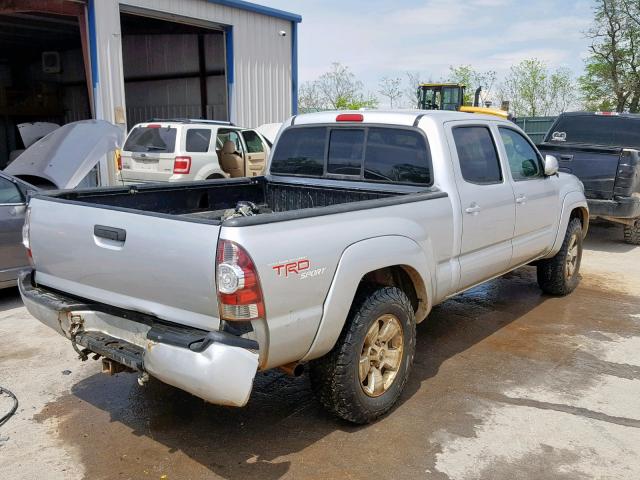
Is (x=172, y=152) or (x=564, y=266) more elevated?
(x=172, y=152)

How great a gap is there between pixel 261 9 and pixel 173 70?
18.8ft

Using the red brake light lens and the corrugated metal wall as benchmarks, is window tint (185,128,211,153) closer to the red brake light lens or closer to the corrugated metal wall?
the corrugated metal wall

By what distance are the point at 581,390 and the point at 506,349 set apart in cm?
87

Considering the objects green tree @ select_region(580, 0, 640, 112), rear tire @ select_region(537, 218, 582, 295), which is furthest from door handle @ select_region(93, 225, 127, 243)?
green tree @ select_region(580, 0, 640, 112)

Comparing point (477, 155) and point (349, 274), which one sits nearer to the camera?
point (349, 274)

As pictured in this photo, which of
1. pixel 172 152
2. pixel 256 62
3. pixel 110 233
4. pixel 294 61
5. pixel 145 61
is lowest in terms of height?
pixel 110 233

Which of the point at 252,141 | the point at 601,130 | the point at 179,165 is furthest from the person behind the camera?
the point at 252,141

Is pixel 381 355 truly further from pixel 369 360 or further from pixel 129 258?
pixel 129 258

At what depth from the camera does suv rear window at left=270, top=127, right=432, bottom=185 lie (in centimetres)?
453

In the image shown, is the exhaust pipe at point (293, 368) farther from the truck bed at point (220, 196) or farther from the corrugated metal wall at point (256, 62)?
the corrugated metal wall at point (256, 62)

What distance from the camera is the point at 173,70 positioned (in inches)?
771

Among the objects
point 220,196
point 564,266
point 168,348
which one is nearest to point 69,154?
point 220,196

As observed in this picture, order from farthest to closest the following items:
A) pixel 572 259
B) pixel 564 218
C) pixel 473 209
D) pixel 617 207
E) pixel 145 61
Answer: pixel 145 61 < pixel 617 207 < pixel 572 259 < pixel 564 218 < pixel 473 209

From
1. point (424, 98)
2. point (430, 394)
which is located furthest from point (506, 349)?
point (424, 98)
